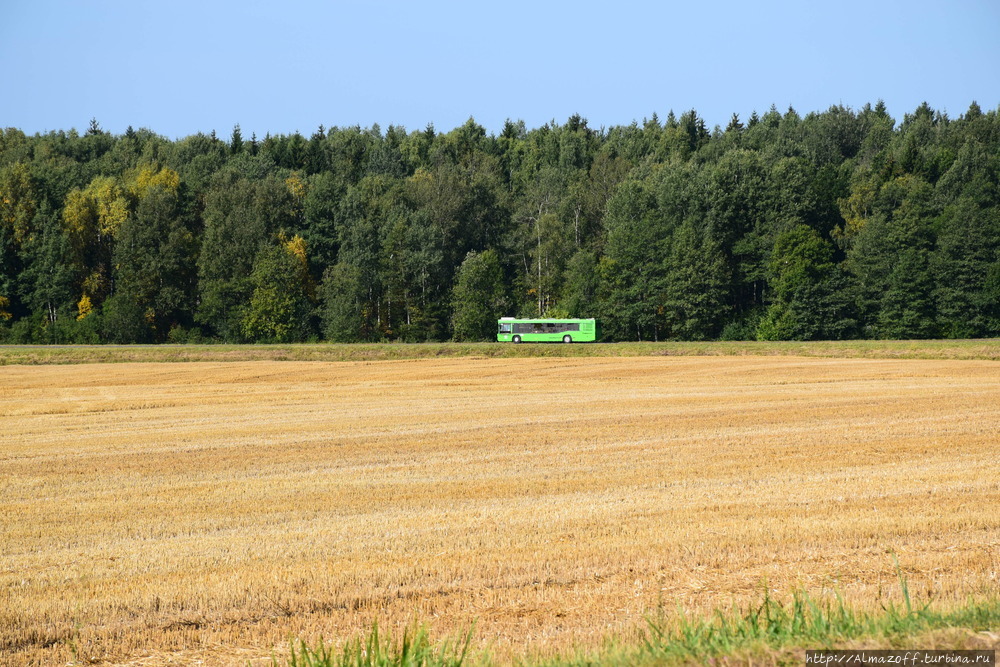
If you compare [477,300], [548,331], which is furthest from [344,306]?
[548,331]

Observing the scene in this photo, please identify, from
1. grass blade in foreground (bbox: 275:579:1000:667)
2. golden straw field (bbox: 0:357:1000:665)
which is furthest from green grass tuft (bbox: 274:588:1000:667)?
golden straw field (bbox: 0:357:1000:665)

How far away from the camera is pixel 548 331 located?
8625cm

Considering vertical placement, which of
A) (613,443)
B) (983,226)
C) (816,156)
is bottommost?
(613,443)

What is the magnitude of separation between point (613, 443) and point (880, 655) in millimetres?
16587

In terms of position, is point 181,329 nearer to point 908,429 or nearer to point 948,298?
point 948,298

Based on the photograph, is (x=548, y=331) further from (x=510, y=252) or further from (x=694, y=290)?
(x=510, y=252)

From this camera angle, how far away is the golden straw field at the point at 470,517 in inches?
392

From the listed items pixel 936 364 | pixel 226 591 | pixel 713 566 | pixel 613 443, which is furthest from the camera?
pixel 936 364

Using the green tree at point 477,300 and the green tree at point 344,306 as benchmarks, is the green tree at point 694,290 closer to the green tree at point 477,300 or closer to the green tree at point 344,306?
the green tree at point 477,300

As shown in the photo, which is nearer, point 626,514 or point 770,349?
point 626,514

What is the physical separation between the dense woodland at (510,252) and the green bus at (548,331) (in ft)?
10.8

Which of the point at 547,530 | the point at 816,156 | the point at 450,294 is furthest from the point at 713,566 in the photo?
the point at 816,156

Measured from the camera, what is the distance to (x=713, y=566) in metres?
11.6

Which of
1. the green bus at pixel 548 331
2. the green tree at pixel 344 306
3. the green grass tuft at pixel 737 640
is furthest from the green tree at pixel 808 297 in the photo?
the green grass tuft at pixel 737 640
